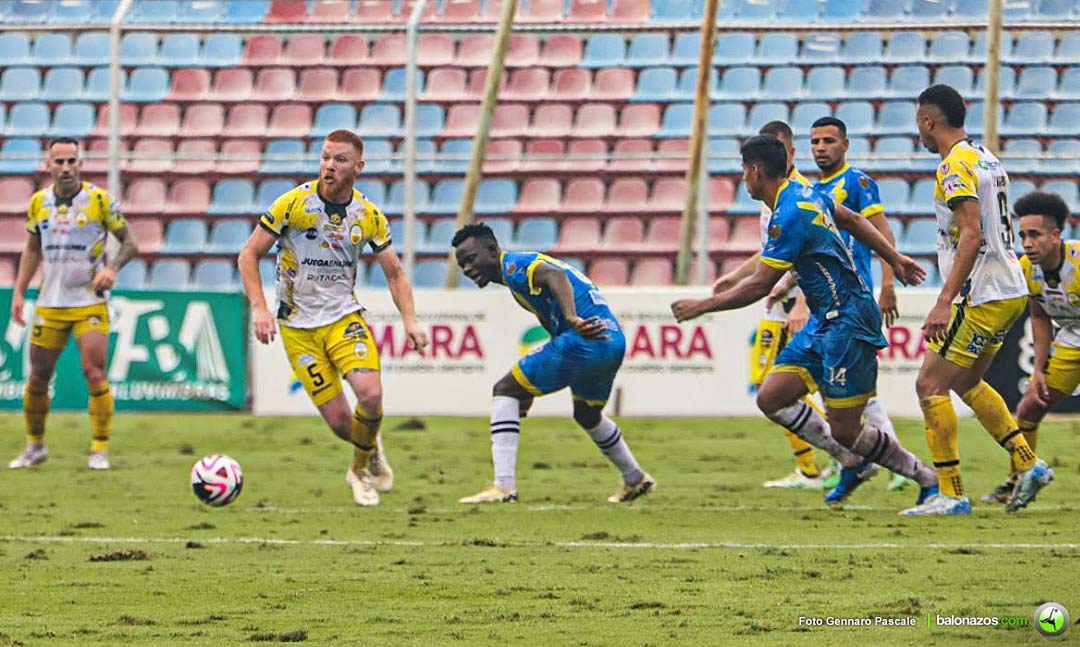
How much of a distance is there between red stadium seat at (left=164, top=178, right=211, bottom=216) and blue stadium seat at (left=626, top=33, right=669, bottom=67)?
631 cm

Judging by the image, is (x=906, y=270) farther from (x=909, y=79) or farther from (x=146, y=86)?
(x=146, y=86)

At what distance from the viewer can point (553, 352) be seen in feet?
35.3

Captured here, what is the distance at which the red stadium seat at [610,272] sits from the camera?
23484 mm

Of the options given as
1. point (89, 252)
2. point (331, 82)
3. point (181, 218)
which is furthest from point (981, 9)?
point (89, 252)

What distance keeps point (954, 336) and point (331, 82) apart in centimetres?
1776

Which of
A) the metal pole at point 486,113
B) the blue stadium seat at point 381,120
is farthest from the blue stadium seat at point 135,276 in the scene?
the metal pole at point 486,113

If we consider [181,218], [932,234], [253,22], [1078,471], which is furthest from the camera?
[253,22]

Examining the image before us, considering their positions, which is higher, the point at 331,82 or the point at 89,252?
the point at 331,82

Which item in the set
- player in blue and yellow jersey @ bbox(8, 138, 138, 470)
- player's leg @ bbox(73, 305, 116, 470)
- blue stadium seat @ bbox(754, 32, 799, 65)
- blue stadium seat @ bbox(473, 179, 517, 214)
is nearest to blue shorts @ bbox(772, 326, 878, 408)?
player in blue and yellow jersey @ bbox(8, 138, 138, 470)

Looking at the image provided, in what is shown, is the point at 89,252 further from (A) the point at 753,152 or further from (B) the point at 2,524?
(A) the point at 753,152

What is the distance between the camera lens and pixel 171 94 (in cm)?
2652

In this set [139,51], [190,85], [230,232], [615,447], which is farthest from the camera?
[139,51]

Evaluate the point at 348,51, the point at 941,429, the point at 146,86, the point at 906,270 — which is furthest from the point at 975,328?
the point at 146,86

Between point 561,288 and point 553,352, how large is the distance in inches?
18.1
